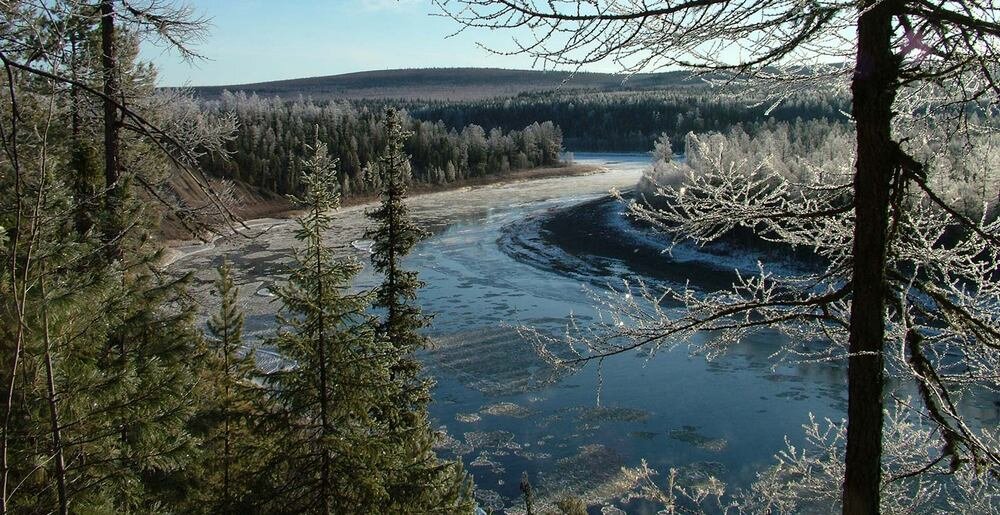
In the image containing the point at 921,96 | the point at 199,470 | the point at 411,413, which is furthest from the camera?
the point at 411,413

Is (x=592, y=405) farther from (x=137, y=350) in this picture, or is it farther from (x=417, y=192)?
(x=417, y=192)

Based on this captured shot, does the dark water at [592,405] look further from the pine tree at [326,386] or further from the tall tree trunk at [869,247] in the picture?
the tall tree trunk at [869,247]

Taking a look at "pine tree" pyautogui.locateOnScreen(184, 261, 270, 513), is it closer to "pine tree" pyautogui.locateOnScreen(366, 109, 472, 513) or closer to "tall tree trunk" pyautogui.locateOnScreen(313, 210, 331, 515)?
"tall tree trunk" pyautogui.locateOnScreen(313, 210, 331, 515)

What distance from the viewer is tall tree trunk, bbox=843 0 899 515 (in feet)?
9.74

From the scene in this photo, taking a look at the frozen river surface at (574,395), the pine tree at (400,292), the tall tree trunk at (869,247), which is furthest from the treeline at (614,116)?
the tall tree trunk at (869,247)

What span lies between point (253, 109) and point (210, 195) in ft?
316

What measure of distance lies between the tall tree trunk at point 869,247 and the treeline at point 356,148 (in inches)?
2405

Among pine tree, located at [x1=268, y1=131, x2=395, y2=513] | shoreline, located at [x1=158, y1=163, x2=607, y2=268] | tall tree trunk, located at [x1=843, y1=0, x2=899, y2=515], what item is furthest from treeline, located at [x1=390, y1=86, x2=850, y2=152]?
tall tree trunk, located at [x1=843, y1=0, x2=899, y2=515]

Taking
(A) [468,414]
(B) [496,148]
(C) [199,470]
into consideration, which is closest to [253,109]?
(B) [496,148]

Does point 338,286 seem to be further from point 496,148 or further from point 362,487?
point 496,148

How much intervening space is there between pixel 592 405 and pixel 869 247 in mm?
14093

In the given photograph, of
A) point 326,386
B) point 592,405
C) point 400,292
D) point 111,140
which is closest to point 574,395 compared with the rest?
point 592,405

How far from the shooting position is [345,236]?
40.3 metres

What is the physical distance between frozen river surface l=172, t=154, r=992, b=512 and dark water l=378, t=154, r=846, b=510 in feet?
0.12
